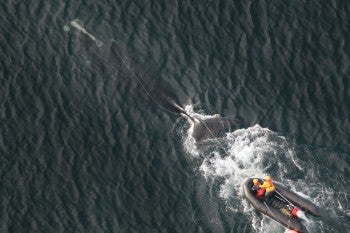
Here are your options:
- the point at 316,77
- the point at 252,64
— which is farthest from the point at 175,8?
the point at 316,77

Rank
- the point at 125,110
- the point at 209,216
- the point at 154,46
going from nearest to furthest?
the point at 209,216
the point at 125,110
the point at 154,46

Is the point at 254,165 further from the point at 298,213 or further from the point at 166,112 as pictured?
the point at 166,112

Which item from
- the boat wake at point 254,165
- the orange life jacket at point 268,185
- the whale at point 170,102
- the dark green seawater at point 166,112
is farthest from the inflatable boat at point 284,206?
the whale at point 170,102

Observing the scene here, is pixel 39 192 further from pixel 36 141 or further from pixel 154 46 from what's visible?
pixel 154 46

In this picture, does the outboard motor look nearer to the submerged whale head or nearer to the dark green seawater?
the dark green seawater

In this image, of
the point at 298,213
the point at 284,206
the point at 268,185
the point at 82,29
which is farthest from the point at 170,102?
the point at 298,213

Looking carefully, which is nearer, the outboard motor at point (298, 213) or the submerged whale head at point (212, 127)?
the outboard motor at point (298, 213)

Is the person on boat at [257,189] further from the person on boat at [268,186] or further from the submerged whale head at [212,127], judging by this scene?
the submerged whale head at [212,127]
